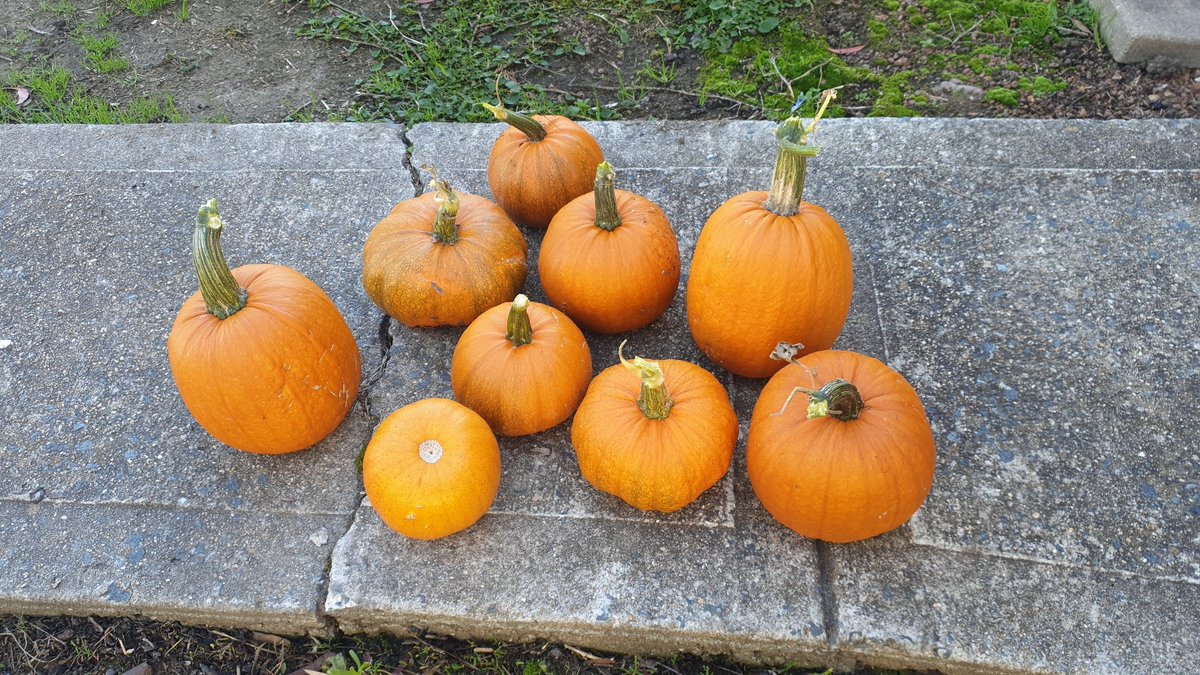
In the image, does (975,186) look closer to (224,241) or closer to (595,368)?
(595,368)

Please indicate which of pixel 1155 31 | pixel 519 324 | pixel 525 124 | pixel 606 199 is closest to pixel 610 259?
pixel 606 199

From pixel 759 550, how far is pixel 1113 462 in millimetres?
1039

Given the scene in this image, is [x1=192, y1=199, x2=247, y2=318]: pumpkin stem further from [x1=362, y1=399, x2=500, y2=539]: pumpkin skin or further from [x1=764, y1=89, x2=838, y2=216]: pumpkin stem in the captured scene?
[x1=764, y1=89, x2=838, y2=216]: pumpkin stem

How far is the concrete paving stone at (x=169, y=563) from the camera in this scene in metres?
2.17

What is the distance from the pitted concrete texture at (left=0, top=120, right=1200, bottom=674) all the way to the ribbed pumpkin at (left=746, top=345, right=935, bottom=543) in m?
0.20

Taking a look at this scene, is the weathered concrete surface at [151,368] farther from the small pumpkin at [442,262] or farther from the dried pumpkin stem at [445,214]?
the dried pumpkin stem at [445,214]

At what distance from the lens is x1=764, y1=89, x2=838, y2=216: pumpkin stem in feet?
6.38

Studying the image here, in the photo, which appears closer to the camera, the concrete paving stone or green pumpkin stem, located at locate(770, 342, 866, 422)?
green pumpkin stem, located at locate(770, 342, 866, 422)

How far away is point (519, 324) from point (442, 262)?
0.42 meters

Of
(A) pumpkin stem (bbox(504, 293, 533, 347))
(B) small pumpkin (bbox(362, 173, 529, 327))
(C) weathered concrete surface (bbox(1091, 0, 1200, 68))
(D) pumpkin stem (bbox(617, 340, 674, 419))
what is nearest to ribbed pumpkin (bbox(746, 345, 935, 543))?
(D) pumpkin stem (bbox(617, 340, 674, 419))

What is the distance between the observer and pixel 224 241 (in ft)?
10.1

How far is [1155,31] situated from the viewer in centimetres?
383

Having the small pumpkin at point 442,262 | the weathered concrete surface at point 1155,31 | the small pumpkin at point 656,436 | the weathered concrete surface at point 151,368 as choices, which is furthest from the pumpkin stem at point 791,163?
the weathered concrete surface at point 1155,31

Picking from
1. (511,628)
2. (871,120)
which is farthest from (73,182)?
(871,120)
